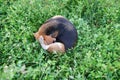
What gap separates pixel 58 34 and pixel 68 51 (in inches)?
10.8

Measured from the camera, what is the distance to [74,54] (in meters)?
3.62

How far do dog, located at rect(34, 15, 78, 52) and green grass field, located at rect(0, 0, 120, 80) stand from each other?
0.11 meters

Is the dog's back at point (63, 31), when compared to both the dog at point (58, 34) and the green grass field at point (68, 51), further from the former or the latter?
the green grass field at point (68, 51)

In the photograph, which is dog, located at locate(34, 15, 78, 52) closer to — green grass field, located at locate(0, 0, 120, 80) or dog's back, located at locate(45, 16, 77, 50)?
dog's back, located at locate(45, 16, 77, 50)

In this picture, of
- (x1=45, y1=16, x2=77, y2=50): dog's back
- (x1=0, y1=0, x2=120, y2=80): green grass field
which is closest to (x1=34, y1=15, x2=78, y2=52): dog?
(x1=45, y1=16, x2=77, y2=50): dog's back

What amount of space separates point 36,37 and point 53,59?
40 cm

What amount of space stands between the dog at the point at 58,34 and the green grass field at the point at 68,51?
11 centimetres

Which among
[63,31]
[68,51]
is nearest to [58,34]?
[63,31]

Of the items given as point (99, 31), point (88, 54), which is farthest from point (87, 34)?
point (88, 54)

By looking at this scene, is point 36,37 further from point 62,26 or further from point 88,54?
point 88,54

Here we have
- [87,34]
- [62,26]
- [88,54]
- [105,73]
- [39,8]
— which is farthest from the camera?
[39,8]

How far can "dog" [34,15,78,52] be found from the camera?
3.65 meters

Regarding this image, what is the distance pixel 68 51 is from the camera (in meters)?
3.64

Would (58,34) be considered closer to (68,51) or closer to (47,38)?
(47,38)
